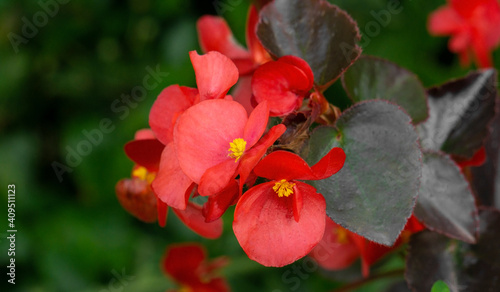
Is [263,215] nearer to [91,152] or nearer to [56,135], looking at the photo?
[91,152]

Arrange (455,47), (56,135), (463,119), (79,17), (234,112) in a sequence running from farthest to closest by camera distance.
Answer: (56,135) → (79,17) → (455,47) → (463,119) → (234,112)

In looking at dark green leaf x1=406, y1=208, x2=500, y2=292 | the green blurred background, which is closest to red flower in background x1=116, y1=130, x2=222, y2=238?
dark green leaf x1=406, y1=208, x2=500, y2=292

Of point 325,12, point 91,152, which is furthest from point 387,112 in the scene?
point 91,152

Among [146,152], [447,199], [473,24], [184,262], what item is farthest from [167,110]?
[473,24]

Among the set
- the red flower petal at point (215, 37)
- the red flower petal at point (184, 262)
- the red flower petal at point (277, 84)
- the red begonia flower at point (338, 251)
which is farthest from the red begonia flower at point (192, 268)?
the red flower petal at point (277, 84)

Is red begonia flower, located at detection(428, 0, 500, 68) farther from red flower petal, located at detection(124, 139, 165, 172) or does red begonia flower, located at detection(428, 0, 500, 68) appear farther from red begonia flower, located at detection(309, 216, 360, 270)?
red flower petal, located at detection(124, 139, 165, 172)

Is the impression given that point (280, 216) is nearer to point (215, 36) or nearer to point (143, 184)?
point (143, 184)

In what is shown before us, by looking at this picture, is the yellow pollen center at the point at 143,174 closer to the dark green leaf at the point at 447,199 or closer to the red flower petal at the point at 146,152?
the red flower petal at the point at 146,152
